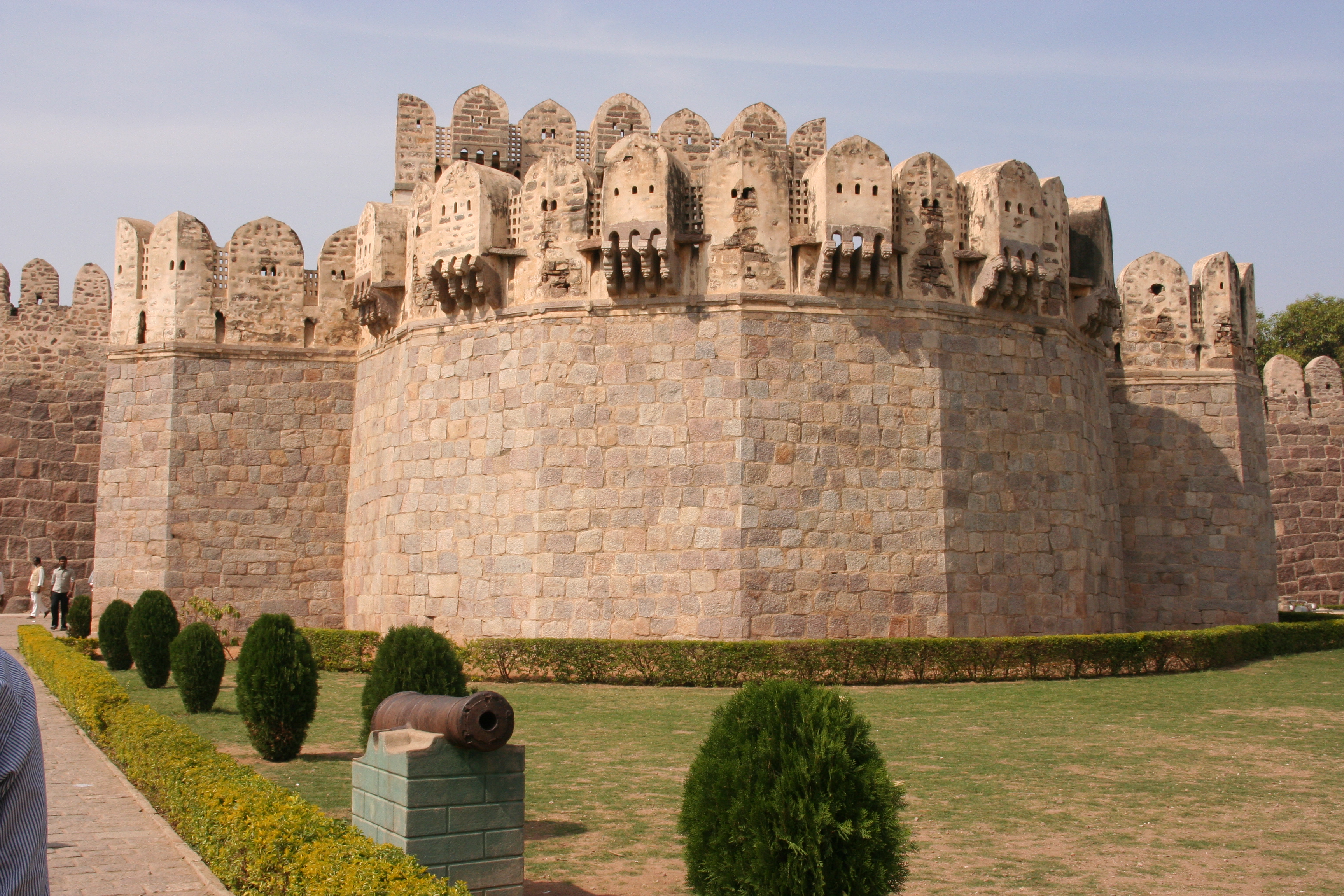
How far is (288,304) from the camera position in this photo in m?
21.0

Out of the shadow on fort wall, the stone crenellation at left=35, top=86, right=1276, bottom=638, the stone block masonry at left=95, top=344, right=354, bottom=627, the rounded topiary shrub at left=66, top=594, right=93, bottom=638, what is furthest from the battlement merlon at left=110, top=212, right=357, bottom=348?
the shadow on fort wall

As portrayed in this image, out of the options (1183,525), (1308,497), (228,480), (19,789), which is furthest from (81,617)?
(1308,497)

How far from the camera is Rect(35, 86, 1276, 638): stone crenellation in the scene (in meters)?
16.0

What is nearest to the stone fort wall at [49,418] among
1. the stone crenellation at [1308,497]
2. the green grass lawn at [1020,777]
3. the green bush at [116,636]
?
the green bush at [116,636]

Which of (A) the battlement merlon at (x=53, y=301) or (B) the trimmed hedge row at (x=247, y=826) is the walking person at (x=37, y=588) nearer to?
(A) the battlement merlon at (x=53, y=301)

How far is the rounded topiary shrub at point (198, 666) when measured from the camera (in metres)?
12.7

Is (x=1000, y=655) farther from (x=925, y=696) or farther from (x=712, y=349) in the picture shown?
(x=712, y=349)

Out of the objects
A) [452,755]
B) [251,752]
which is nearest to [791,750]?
[452,755]

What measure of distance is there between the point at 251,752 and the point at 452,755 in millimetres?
5543

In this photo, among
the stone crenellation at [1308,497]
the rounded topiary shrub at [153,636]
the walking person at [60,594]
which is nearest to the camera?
the rounded topiary shrub at [153,636]

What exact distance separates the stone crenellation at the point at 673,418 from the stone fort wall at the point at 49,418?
683cm

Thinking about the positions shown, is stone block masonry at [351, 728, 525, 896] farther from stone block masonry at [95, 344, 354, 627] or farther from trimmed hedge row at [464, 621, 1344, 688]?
stone block masonry at [95, 344, 354, 627]

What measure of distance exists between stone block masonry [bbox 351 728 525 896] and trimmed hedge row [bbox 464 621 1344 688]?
9044 mm

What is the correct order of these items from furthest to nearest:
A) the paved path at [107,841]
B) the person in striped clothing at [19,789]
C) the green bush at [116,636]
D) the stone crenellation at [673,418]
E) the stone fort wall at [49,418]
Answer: the stone fort wall at [49,418] < the green bush at [116,636] < the stone crenellation at [673,418] < the paved path at [107,841] < the person in striped clothing at [19,789]
